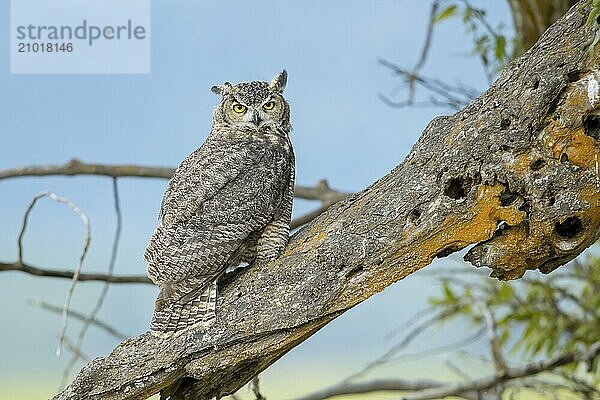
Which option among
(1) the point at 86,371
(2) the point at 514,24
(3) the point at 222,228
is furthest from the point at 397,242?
(2) the point at 514,24

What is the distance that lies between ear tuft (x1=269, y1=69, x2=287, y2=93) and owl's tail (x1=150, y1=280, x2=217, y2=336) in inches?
20.8

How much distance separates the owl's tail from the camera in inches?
71.2

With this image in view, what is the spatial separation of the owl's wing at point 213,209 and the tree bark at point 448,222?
0.32 ft

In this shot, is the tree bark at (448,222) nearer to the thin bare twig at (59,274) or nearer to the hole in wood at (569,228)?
the hole in wood at (569,228)

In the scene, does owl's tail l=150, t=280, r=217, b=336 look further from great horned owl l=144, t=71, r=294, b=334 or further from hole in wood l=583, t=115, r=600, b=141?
hole in wood l=583, t=115, r=600, b=141

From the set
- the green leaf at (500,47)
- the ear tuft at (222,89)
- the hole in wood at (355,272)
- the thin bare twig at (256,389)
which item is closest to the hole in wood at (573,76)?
the hole in wood at (355,272)

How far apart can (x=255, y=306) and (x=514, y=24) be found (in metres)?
1.82

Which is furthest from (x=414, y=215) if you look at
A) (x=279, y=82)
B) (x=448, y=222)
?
(x=279, y=82)

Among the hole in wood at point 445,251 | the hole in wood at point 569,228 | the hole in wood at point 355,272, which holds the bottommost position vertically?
the hole in wood at point 355,272

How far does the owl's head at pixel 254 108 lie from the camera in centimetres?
205

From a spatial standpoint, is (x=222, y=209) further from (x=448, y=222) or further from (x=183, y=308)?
(x=448, y=222)

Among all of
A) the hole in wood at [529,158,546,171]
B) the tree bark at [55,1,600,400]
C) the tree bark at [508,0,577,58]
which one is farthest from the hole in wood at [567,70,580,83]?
the tree bark at [508,0,577,58]

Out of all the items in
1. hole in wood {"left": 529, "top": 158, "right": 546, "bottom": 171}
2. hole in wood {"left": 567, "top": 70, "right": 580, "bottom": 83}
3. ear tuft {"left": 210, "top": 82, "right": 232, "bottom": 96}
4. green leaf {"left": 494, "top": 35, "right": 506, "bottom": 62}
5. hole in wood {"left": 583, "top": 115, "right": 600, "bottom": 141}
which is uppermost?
green leaf {"left": 494, "top": 35, "right": 506, "bottom": 62}

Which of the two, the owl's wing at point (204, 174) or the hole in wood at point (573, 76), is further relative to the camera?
the owl's wing at point (204, 174)
